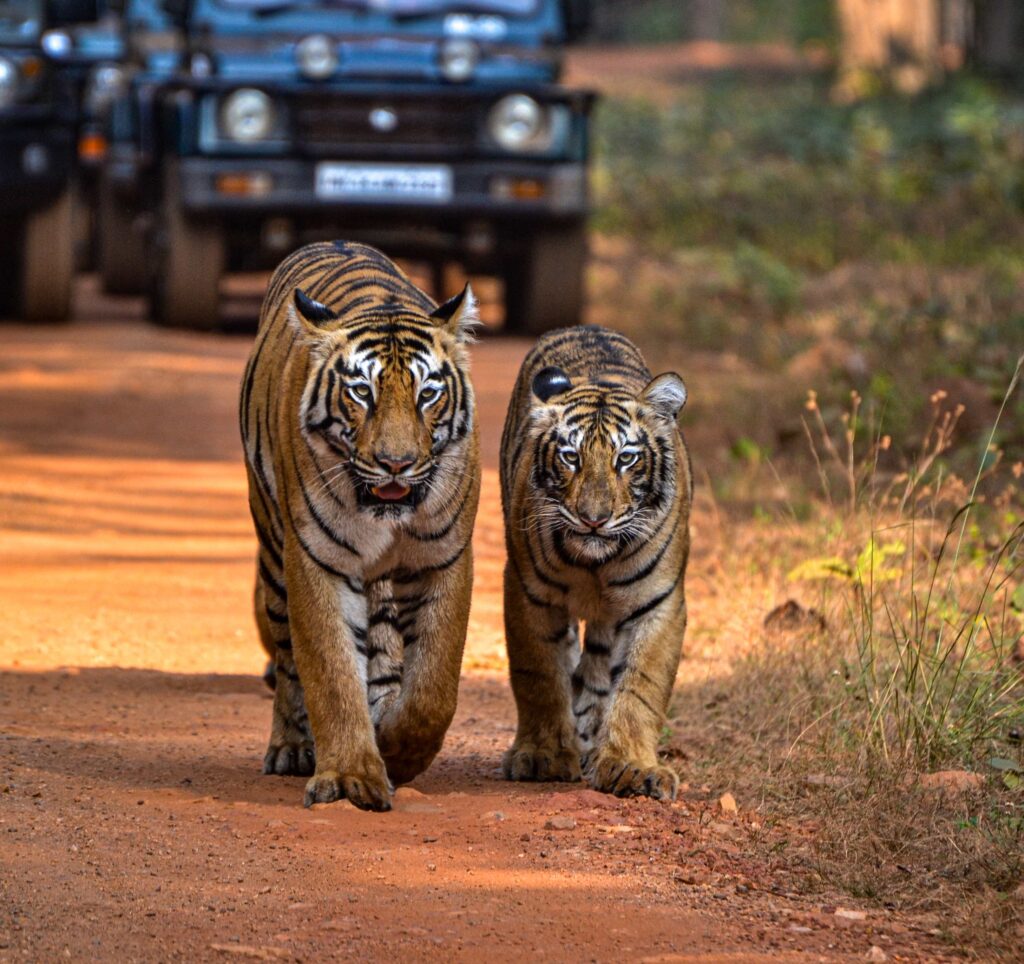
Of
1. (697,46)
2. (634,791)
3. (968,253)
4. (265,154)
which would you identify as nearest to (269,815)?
(634,791)

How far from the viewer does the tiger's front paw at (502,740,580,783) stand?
547cm

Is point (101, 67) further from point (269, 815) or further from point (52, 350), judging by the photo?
point (269, 815)

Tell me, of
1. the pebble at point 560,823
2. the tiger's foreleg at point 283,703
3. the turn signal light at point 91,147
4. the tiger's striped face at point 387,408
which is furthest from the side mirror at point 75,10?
the pebble at point 560,823

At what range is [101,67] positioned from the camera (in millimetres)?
17594

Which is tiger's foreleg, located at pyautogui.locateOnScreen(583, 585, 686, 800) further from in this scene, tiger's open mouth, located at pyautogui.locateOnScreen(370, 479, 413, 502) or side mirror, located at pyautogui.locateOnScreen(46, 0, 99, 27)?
side mirror, located at pyautogui.locateOnScreen(46, 0, 99, 27)

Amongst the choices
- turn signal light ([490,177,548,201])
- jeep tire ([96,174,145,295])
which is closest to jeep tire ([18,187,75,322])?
jeep tire ([96,174,145,295])

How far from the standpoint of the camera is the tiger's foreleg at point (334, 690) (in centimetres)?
501

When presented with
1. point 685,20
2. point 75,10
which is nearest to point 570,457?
point 75,10

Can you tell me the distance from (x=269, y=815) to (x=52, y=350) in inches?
355

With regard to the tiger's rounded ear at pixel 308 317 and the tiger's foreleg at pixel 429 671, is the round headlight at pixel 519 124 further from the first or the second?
the tiger's foreleg at pixel 429 671

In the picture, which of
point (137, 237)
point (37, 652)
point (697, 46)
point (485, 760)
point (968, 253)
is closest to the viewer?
point (485, 760)

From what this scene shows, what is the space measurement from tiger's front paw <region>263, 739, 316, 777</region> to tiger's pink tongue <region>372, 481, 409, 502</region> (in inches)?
34.6

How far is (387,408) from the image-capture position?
500 centimetres

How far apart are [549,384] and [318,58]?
800 cm
